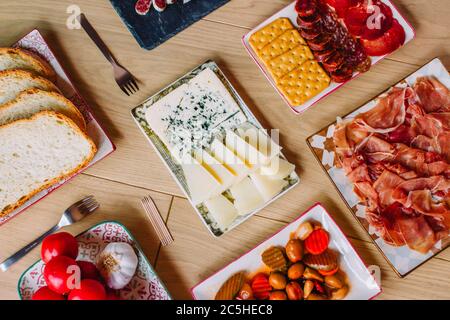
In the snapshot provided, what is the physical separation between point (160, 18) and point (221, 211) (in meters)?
0.62

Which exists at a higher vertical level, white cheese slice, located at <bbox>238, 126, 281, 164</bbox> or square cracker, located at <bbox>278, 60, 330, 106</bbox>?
square cracker, located at <bbox>278, 60, 330, 106</bbox>

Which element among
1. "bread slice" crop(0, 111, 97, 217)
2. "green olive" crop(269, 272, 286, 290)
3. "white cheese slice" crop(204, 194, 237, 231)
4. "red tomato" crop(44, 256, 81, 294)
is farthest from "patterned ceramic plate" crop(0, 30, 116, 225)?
"green olive" crop(269, 272, 286, 290)

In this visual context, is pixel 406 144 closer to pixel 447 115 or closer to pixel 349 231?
pixel 447 115

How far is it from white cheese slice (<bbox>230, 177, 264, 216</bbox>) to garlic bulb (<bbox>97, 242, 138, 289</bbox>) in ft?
1.08

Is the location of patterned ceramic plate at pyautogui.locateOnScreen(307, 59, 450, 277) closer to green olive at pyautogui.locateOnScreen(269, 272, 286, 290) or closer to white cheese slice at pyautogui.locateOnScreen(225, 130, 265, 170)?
white cheese slice at pyautogui.locateOnScreen(225, 130, 265, 170)

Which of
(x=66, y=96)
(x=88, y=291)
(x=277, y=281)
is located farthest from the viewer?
(x=66, y=96)

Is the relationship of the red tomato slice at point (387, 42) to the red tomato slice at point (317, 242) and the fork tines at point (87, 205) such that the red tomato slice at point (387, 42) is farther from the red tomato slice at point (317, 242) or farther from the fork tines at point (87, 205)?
the fork tines at point (87, 205)

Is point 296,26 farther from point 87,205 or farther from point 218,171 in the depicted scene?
point 87,205

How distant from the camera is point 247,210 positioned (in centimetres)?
135

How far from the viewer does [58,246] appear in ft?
4.17

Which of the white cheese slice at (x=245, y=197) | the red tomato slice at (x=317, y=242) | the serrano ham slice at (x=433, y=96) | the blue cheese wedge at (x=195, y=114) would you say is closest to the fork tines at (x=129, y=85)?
the blue cheese wedge at (x=195, y=114)

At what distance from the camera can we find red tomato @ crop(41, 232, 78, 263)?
4.17 ft

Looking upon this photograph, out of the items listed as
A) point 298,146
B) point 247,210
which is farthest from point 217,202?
point 298,146

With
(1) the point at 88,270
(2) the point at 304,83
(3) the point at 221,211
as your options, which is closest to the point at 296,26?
(2) the point at 304,83
